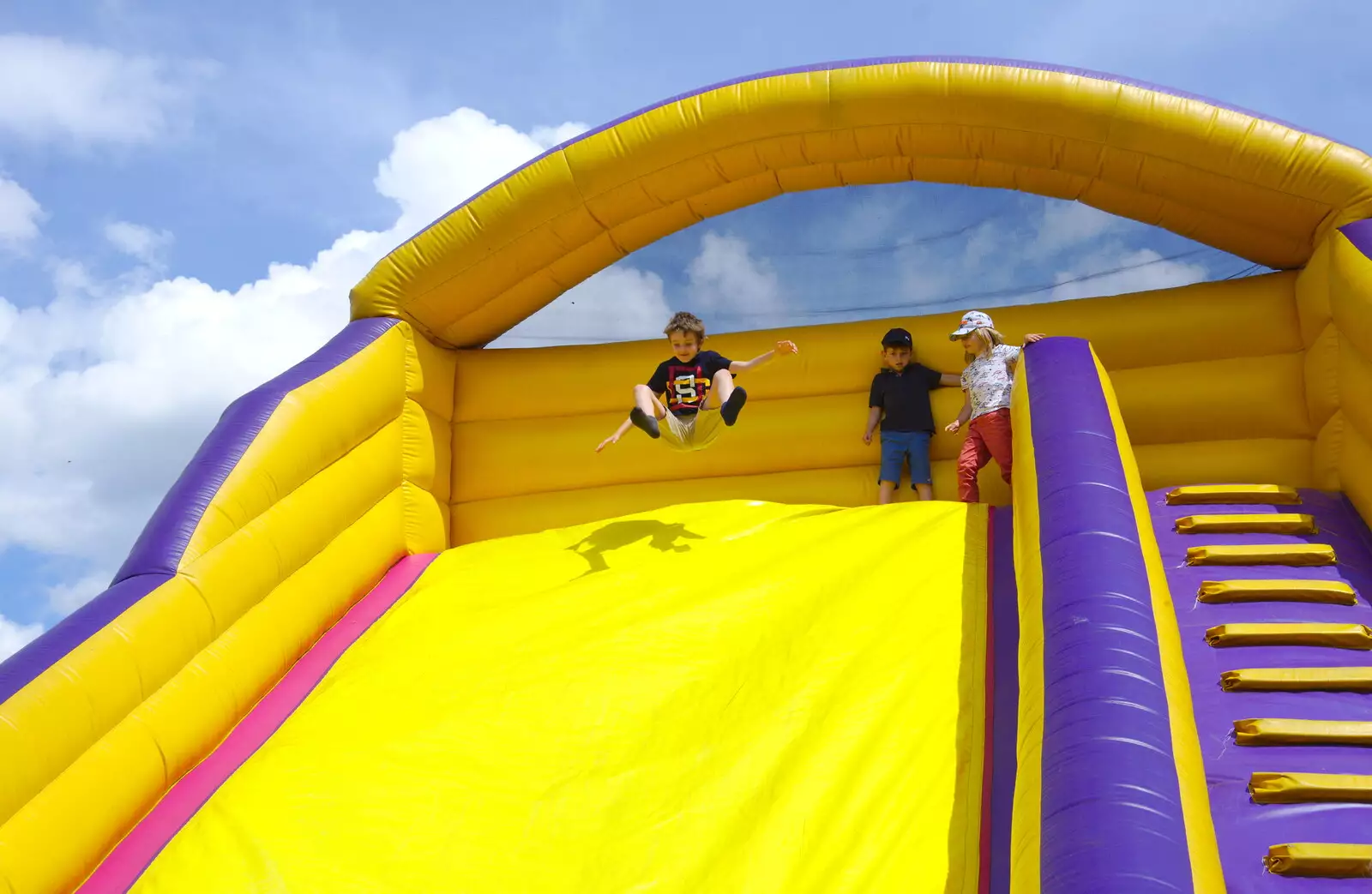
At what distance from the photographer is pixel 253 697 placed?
410 centimetres

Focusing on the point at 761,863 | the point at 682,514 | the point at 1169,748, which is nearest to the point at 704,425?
the point at 682,514

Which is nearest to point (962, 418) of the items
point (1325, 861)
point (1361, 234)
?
point (1361, 234)

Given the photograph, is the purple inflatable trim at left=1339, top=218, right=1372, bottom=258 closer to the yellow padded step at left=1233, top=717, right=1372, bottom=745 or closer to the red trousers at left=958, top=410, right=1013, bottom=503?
the red trousers at left=958, top=410, right=1013, bottom=503

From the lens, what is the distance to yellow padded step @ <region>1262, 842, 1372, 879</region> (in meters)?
2.46

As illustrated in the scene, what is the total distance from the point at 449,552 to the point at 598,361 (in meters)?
1.25

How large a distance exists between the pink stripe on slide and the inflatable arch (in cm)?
2

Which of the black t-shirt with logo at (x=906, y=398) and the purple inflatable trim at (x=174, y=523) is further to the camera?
the black t-shirt with logo at (x=906, y=398)

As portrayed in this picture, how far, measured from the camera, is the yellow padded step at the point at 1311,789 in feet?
8.86

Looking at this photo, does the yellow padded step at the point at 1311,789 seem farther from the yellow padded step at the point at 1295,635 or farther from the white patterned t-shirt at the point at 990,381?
the white patterned t-shirt at the point at 990,381

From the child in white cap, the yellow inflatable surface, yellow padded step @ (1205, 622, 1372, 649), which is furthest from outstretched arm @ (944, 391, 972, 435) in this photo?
yellow padded step @ (1205, 622, 1372, 649)

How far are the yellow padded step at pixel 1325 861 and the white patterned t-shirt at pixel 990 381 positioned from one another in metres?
2.45

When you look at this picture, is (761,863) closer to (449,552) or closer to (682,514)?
(682,514)

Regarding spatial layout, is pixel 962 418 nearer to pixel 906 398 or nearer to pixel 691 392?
pixel 906 398

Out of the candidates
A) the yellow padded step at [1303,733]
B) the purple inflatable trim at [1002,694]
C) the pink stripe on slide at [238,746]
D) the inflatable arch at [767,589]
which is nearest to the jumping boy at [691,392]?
the inflatable arch at [767,589]
